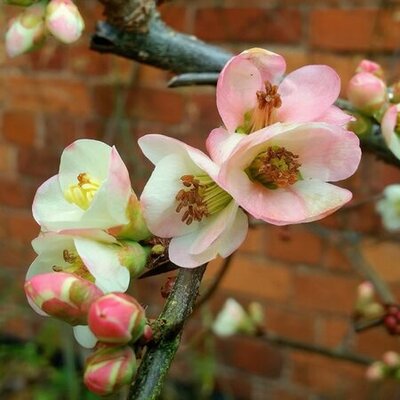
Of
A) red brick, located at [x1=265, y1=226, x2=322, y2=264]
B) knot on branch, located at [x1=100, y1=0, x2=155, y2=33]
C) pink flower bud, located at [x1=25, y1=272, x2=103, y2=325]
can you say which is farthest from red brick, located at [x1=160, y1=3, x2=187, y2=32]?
pink flower bud, located at [x1=25, y1=272, x2=103, y2=325]

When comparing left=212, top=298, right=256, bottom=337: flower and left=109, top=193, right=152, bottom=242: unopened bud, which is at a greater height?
left=109, top=193, right=152, bottom=242: unopened bud

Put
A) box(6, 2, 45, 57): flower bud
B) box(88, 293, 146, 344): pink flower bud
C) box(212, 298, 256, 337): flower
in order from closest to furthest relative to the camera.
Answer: box(88, 293, 146, 344): pink flower bud → box(6, 2, 45, 57): flower bud → box(212, 298, 256, 337): flower

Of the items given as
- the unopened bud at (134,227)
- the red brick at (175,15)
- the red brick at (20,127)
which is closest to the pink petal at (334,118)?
the unopened bud at (134,227)

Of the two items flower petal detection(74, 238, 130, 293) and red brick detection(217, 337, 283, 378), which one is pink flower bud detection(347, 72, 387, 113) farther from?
red brick detection(217, 337, 283, 378)

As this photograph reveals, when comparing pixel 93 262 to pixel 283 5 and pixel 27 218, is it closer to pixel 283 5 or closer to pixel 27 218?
pixel 283 5

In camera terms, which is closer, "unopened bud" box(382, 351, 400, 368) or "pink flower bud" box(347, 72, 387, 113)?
"pink flower bud" box(347, 72, 387, 113)

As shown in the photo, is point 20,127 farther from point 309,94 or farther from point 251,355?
point 309,94

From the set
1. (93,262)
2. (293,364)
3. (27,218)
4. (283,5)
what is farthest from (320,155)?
→ (27,218)

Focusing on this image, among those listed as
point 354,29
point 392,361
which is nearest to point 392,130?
point 392,361
